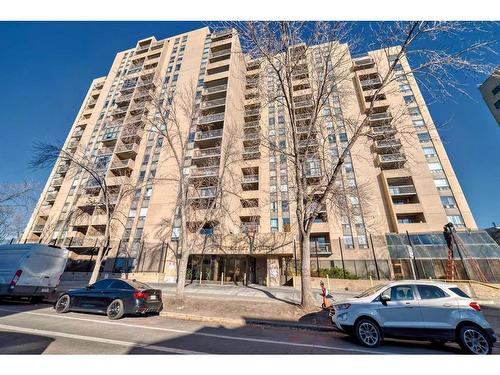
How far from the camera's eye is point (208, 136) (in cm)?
3256

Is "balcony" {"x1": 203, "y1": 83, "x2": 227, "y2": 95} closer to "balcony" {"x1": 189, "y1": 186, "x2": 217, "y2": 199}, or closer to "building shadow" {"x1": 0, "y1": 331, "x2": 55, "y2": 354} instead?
"balcony" {"x1": 189, "y1": 186, "x2": 217, "y2": 199}

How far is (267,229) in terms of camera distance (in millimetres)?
29750

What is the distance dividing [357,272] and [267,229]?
37.4 ft

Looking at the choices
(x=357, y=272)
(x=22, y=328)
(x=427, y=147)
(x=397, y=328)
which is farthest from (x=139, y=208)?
(x=427, y=147)

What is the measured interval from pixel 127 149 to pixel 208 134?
41.5 ft

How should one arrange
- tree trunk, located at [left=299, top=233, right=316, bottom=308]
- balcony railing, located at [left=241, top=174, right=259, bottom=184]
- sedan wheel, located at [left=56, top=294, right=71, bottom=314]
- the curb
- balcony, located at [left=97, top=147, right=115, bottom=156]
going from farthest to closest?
balcony, located at [left=97, top=147, right=115, bottom=156], balcony railing, located at [left=241, top=174, right=259, bottom=184], tree trunk, located at [left=299, top=233, right=316, bottom=308], sedan wheel, located at [left=56, top=294, right=71, bottom=314], the curb

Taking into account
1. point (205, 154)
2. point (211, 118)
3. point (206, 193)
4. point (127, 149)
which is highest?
point (211, 118)

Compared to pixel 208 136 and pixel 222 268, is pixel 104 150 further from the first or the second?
pixel 222 268

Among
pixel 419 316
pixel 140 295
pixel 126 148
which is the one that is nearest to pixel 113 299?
pixel 140 295

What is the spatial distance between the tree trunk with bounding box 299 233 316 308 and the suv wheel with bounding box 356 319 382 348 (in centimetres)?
335

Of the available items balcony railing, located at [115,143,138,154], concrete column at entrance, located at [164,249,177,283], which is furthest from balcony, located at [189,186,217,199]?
balcony railing, located at [115,143,138,154]

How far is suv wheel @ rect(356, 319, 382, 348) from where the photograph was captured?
5.45 m

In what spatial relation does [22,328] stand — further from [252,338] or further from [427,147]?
[427,147]

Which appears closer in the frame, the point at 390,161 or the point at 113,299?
the point at 113,299
